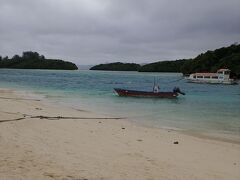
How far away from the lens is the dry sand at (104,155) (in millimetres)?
7688

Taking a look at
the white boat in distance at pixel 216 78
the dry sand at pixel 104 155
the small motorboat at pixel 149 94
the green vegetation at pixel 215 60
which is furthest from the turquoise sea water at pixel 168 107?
the green vegetation at pixel 215 60

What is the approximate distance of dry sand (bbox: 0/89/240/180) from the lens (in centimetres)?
769

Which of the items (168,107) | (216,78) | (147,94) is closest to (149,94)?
(147,94)

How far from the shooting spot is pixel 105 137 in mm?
12852

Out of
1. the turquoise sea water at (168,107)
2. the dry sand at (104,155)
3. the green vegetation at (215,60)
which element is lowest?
the turquoise sea water at (168,107)

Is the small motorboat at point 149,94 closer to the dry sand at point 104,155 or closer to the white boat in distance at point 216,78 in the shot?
the dry sand at point 104,155

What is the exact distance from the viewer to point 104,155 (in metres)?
9.71

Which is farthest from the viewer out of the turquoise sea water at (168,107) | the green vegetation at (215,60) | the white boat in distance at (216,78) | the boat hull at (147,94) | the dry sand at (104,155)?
the green vegetation at (215,60)

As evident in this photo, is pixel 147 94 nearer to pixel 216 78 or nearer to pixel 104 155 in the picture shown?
pixel 104 155

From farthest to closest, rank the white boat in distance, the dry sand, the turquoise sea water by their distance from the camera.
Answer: the white boat in distance → the turquoise sea water → the dry sand

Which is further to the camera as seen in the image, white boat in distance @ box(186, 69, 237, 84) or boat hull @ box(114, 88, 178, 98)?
white boat in distance @ box(186, 69, 237, 84)

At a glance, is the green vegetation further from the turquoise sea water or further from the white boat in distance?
the turquoise sea water

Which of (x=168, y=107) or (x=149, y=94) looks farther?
(x=149, y=94)

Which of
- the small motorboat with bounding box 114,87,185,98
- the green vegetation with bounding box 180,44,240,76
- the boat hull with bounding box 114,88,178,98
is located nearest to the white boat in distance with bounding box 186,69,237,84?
the green vegetation with bounding box 180,44,240,76
